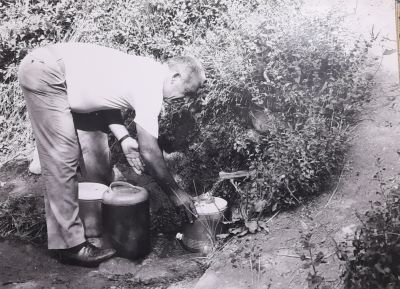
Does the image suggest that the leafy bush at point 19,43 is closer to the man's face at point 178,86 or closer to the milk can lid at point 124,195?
the milk can lid at point 124,195

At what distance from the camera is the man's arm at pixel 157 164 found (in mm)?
3707

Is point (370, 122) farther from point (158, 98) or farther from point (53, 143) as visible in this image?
point (53, 143)

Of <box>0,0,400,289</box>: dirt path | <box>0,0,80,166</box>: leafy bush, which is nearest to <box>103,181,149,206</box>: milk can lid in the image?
<box>0,0,400,289</box>: dirt path

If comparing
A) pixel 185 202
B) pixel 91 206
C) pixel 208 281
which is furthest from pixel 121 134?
pixel 208 281

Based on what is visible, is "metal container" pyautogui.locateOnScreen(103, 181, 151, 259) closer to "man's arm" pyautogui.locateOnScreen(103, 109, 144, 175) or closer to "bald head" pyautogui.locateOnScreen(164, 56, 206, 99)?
"man's arm" pyautogui.locateOnScreen(103, 109, 144, 175)

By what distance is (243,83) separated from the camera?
4.69 m

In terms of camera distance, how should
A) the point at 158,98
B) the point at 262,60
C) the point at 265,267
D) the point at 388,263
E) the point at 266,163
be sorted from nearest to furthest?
the point at 388,263, the point at 265,267, the point at 158,98, the point at 266,163, the point at 262,60

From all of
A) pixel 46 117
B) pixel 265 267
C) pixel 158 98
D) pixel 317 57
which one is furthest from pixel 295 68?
pixel 46 117

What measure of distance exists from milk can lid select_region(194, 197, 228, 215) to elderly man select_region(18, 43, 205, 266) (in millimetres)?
131

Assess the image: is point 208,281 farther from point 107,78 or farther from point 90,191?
point 107,78

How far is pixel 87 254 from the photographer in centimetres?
417

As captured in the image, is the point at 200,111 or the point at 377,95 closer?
the point at 377,95

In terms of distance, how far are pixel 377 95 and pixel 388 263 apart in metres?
2.25

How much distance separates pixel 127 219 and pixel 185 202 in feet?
1.91
